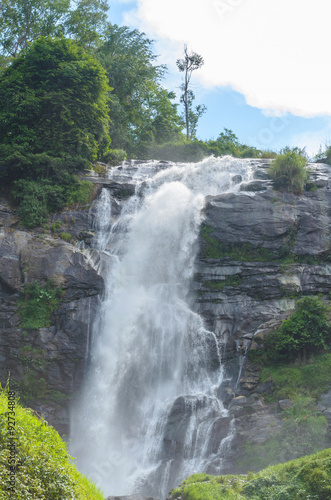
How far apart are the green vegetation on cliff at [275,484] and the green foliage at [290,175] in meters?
14.3

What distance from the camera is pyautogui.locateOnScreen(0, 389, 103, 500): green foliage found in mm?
6535

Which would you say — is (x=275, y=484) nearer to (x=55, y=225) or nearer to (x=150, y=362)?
(x=150, y=362)

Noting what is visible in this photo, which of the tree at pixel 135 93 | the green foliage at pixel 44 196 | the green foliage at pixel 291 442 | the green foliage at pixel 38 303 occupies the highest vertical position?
the tree at pixel 135 93

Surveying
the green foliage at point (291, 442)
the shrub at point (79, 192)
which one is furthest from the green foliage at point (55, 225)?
the green foliage at point (291, 442)

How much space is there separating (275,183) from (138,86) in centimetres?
1907

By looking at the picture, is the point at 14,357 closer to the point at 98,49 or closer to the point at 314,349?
the point at 314,349

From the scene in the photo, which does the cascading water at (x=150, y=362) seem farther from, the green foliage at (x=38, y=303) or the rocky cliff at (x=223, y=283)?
the green foliage at (x=38, y=303)

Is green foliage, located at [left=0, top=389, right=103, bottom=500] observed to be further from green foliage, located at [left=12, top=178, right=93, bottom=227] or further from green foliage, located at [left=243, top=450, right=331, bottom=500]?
green foliage, located at [left=12, top=178, right=93, bottom=227]

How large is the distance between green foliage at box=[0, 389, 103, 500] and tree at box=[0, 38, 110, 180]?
1616 centimetres

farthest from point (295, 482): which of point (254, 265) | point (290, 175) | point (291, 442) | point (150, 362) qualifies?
point (290, 175)

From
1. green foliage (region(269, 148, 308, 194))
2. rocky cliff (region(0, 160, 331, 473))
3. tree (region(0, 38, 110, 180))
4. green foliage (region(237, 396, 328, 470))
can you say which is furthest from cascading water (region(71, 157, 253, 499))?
tree (region(0, 38, 110, 180))

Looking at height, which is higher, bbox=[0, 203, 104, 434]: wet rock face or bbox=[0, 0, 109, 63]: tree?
bbox=[0, 0, 109, 63]: tree

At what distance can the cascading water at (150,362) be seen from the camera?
14.0 m

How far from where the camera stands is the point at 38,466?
23.0ft
